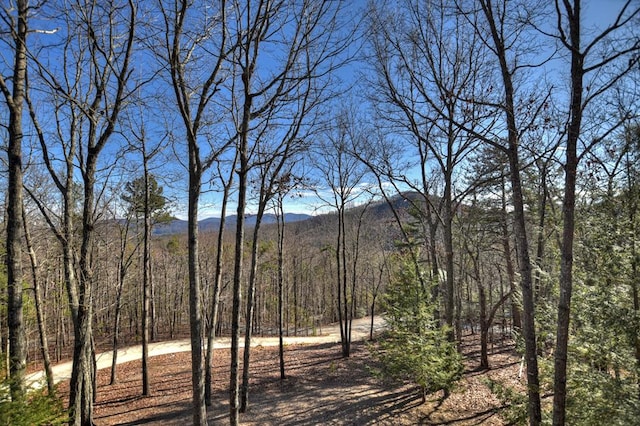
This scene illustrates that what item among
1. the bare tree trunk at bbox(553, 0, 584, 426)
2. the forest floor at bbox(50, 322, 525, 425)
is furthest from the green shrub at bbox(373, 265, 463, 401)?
the bare tree trunk at bbox(553, 0, 584, 426)

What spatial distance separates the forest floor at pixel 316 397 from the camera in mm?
8523

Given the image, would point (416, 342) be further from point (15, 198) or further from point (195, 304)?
point (15, 198)

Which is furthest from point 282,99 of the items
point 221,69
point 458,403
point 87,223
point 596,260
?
point 458,403

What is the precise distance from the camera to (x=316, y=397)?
10.2 meters

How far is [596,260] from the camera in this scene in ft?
16.9

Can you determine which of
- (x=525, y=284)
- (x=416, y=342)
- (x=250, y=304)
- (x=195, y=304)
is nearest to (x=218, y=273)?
(x=250, y=304)

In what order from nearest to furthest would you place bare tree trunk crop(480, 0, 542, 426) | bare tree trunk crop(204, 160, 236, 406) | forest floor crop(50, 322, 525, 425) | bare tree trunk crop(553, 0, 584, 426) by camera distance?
1. bare tree trunk crop(553, 0, 584, 426)
2. bare tree trunk crop(480, 0, 542, 426)
3. bare tree trunk crop(204, 160, 236, 406)
4. forest floor crop(50, 322, 525, 425)

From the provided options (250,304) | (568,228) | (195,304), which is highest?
(568,228)

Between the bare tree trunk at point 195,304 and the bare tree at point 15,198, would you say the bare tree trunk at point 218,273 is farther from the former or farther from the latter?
the bare tree at point 15,198

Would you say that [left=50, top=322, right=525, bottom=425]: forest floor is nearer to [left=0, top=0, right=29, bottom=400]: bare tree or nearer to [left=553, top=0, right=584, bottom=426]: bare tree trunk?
[left=553, top=0, right=584, bottom=426]: bare tree trunk

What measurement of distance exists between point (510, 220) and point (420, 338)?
26.3 ft

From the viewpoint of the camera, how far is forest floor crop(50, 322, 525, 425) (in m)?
8.52

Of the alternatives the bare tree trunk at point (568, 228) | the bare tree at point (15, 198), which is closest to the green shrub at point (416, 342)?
the bare tree trunk at point (568, 228)

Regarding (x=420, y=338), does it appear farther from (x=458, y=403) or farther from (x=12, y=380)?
(x=12, y=380)
